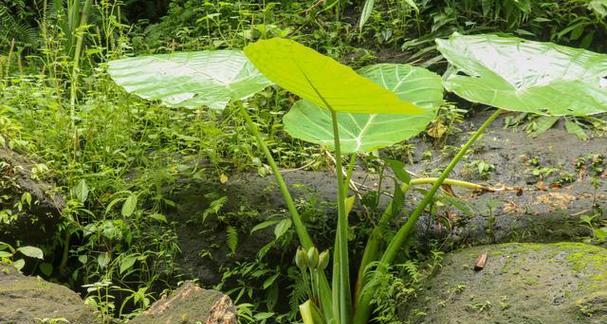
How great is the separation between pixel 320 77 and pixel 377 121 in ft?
2.80

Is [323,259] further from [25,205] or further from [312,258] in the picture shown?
[25,205]

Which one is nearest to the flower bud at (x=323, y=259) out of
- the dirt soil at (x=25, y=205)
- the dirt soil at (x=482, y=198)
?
the dirt soil at (x=482, y=198)

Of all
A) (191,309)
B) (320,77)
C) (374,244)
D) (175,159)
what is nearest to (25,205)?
(175,159)

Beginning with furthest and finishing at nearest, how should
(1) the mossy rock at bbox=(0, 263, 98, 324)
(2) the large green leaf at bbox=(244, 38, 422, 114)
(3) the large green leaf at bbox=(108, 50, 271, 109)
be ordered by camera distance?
(3) the large green leaf at bbox=(108, 50, 271, 109)
(1) the mossy rock at bbox=(0, 263, 98, 324)
(2) the large green leaf at bbox=(244, 38, 422, 114)

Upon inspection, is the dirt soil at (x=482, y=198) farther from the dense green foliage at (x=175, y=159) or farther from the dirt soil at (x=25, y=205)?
the dirt soil at (x=25, y=205)

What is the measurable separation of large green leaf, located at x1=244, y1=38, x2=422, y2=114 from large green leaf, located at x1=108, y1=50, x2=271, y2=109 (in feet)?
1.83

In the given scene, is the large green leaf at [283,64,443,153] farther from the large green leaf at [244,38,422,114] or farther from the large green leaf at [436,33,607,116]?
the large green leaf at [244,38,422,114]

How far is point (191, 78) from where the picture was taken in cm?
263

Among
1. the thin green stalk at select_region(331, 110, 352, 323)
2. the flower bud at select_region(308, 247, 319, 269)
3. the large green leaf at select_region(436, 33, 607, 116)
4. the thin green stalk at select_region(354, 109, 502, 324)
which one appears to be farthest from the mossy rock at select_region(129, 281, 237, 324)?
the large green leaf at select_region(436, 33, 607, 116)

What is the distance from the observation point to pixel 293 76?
189cm

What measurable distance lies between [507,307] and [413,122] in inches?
30.3

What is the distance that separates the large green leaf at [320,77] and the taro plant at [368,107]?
23 mm

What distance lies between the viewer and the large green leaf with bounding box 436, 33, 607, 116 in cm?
233

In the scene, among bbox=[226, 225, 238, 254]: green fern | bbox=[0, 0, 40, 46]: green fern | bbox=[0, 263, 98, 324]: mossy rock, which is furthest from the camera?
bbox=[0, 0, 40, 46]: green fern
